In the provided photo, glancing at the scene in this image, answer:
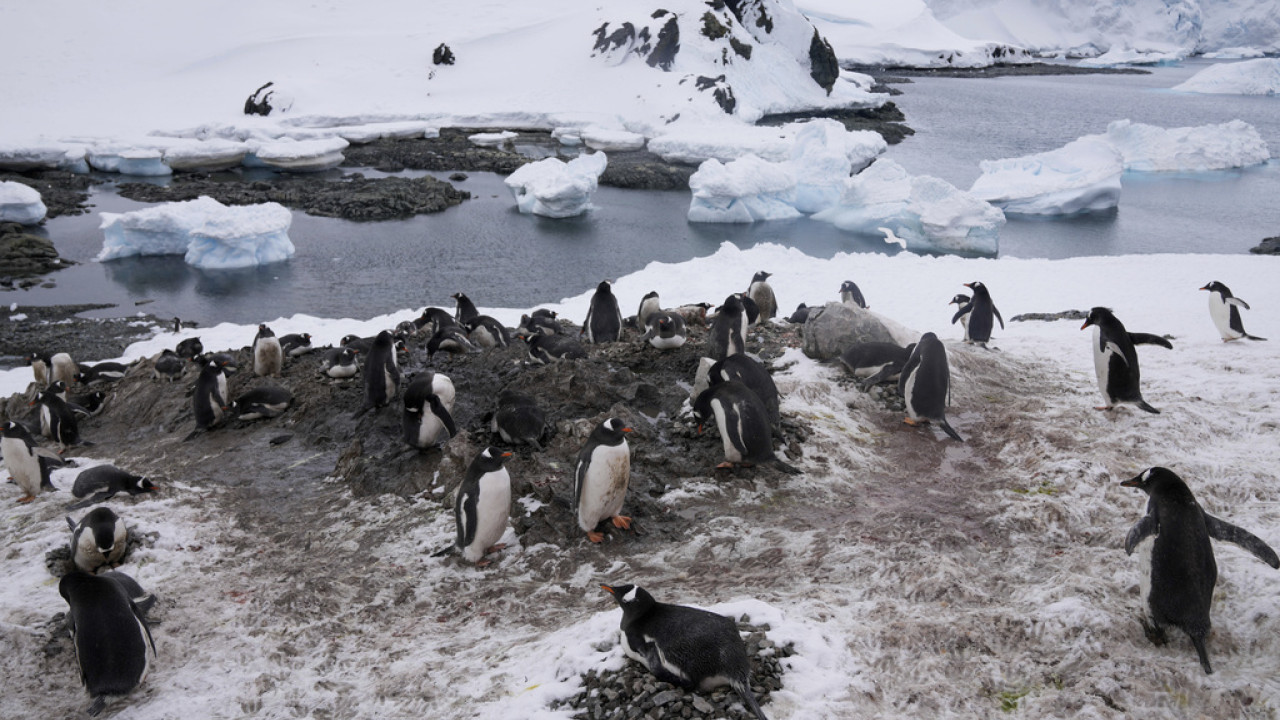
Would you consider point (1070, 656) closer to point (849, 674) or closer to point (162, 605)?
point (849, 674)

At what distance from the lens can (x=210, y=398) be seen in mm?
7719

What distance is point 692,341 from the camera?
351 inches

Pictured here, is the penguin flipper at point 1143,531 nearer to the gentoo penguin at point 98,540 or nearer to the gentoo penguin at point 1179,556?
the gentoo penguin at point 1179,556

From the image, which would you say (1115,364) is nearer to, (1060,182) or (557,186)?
(557,186)

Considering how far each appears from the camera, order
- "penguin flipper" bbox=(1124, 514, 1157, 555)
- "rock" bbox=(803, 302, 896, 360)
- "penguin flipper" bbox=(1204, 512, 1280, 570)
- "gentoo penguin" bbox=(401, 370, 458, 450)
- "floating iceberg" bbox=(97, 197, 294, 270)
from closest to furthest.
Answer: "penguin flipper" bbox=(1204, 512, 1280, 570)
"penguin flipper" bbox=(1124, 514, 1157, 555)
"gentoo penguin" bbox=(401, 370, 458, 450)
"rock" bbox=(803, 302, 896, 360)
"floating iceberg" bbox=(97, 197, 294, 270)

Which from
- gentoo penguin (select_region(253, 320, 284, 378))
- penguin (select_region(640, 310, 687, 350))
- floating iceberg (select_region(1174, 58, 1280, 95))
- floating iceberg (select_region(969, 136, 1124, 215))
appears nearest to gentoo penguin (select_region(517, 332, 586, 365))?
penguin (select_region(640, 310, 687, 350))

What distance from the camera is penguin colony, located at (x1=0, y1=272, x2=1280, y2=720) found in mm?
3631

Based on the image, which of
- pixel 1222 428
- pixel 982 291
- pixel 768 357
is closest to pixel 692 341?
pixel 768 357

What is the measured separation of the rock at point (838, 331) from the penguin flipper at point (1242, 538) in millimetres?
4335

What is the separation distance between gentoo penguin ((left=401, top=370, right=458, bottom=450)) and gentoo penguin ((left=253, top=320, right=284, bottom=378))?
10.9 feet

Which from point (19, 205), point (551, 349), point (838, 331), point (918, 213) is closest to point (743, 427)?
point (838, 331)

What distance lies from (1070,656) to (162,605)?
4715 millimetres

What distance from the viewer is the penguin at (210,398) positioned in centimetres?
770

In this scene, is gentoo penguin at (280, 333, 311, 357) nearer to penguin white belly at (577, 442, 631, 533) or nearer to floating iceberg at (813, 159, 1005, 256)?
penguin white belly at (577, 442, 631, 533)
